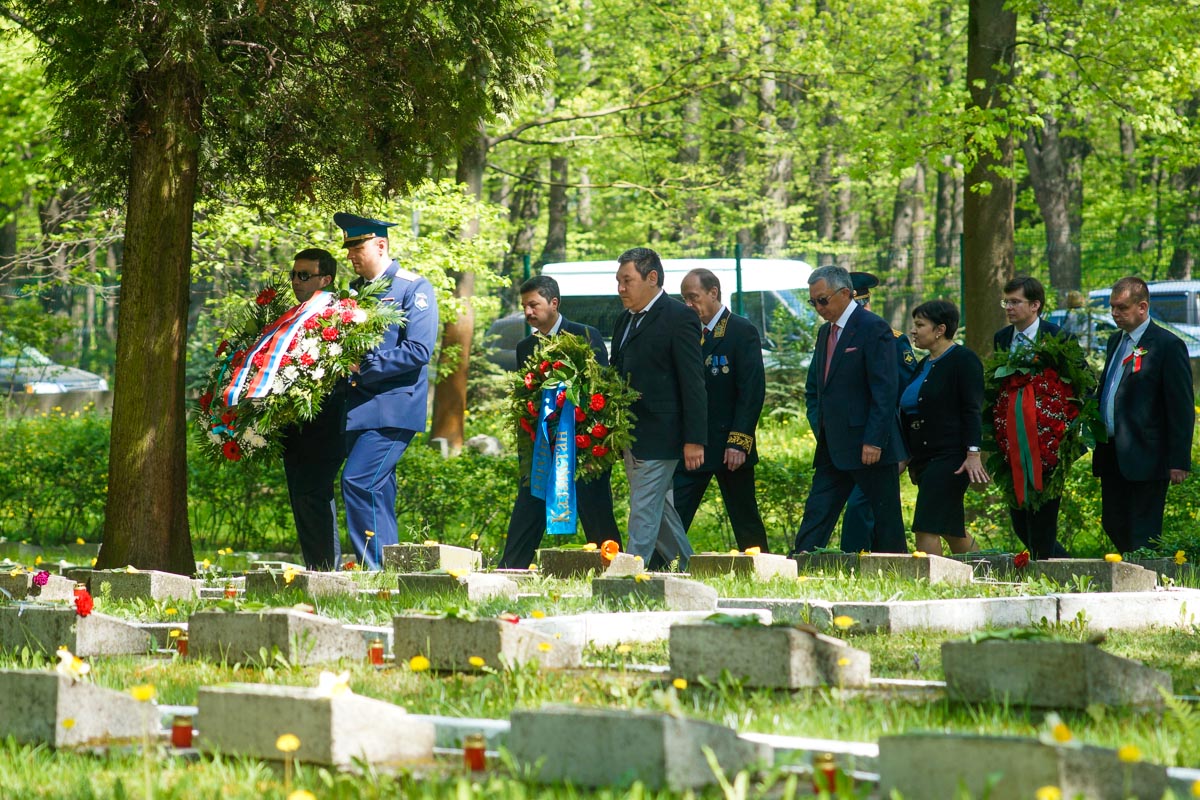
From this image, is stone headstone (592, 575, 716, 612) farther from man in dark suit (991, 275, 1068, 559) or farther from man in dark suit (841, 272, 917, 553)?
man in dark suit (991, 275, 1068, 559)

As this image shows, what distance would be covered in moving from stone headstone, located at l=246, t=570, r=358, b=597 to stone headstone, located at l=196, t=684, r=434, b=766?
10.2 ft

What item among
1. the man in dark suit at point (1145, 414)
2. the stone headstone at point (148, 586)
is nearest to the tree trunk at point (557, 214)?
the man in dark suit at point (1145, 414)

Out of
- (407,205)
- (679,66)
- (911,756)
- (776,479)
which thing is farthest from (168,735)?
(679,66)

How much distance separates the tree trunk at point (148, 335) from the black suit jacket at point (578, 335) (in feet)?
7.10

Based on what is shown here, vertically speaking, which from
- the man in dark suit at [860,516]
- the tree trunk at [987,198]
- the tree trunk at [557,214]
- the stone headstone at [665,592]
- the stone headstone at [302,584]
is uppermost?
the tree trunk at [557,214]

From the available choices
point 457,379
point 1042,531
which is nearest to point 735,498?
point 1042,531

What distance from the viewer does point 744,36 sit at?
21969mm

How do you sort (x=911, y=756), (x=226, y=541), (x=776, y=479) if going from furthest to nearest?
(x=226, y=541), (x=776, y=479), (x=911, y=756)

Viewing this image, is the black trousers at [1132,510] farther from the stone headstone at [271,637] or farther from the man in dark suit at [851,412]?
the stone headstone at [271,637]

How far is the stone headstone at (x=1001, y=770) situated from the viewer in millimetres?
3080

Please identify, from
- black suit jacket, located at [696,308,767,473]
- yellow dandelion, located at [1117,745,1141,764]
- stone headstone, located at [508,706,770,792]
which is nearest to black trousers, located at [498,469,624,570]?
black suit jacket, located at [696,308,767,473]

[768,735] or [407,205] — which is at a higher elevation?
[407,205]

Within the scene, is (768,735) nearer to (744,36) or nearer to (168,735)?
(168,735)

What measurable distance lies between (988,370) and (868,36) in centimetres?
1285
